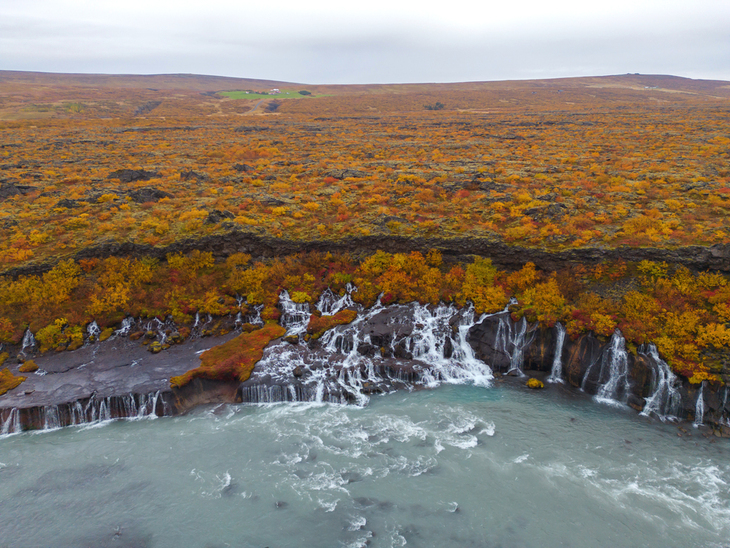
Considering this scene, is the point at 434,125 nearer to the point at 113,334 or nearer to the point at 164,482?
the point at 113,334

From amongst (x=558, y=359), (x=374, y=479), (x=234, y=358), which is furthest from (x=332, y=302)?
(x=558, y=359)

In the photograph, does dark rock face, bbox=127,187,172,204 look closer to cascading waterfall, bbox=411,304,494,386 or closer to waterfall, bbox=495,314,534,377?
cascading waterfall, bbox=411,304,494,386

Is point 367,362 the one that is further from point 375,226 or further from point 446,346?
point 375,226

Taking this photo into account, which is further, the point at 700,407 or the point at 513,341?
the point at 513,341

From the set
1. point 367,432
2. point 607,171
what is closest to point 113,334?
point 367,432

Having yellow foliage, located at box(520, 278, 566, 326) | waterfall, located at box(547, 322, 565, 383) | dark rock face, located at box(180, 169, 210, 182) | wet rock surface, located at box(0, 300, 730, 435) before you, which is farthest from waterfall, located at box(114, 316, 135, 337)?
waterfall, located at box(547, 322, 565, 383)
